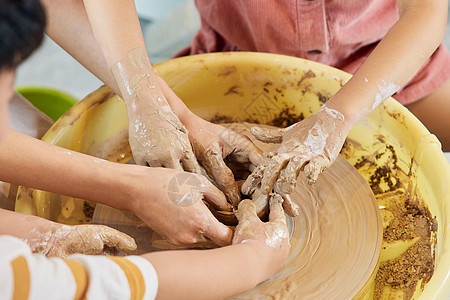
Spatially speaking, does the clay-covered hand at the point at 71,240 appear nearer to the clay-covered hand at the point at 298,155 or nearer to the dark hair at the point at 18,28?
the clay-covered hand at the point at 298,155

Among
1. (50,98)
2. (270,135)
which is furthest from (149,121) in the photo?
(50,98)

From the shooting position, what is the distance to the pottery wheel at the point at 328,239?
3.32 feet

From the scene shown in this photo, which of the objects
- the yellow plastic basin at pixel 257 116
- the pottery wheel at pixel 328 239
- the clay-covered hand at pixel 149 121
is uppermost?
the clay-covered hand at pixel 149 121

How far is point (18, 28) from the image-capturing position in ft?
1.96

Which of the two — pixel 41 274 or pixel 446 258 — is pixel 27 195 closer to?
pixel 41 274

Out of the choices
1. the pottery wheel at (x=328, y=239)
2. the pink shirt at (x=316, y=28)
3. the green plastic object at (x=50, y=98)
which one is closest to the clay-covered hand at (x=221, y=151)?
the pottery wheel at (x=328, y=239)

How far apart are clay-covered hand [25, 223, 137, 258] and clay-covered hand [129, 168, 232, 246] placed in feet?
0.31

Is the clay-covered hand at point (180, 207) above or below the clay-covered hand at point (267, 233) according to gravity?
above

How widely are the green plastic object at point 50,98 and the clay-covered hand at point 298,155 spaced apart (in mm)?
1058

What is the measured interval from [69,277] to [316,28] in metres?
1.04

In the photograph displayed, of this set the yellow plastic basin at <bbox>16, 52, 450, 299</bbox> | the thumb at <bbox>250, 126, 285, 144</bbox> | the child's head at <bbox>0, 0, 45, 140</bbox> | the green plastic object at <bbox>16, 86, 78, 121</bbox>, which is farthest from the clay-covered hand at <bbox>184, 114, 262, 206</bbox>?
the green plastic object at <bbox>16, 86, 78, 121</bbox>

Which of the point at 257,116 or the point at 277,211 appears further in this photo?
the point at 257,116

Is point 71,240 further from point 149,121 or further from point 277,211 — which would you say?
point 277,211

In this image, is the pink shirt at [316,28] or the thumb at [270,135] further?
the pink shirt at [316,28]
